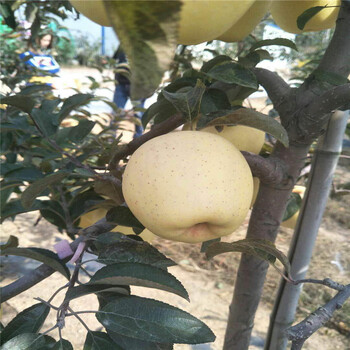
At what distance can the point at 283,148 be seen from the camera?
2.37 ft

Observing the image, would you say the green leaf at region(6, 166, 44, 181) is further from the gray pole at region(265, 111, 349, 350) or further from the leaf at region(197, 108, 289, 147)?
the gray pole at region(265, 111, 349, 350)

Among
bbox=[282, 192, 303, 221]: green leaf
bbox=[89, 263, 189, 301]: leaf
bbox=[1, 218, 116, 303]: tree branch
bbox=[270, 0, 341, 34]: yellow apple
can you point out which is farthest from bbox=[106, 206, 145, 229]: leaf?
bbox=[282, 192, 303, 221]: green leaf

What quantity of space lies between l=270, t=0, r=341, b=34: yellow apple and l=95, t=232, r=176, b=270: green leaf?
387mm

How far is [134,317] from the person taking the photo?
46 cm

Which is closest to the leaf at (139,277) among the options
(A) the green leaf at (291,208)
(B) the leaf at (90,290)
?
(B) the leaf at (90,290)

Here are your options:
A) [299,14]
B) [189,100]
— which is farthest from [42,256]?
[299,14]

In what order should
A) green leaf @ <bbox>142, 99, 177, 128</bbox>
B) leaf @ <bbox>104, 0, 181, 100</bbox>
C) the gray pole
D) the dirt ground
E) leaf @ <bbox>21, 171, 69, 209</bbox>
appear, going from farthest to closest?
the dirt ground, the gray pole, green leaf @ <bbox>142, 99, 177, 128</bbox>, leaf @ <bbox>21, 171, 69, 209</bbox>, leaf @ <bbox>104, 0, 181, 100</bbox>

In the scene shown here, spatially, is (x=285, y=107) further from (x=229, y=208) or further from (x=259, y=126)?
(x=229, y=208)

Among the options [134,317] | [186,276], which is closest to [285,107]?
[134,317]

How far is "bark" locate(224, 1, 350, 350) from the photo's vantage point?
2.08 ft

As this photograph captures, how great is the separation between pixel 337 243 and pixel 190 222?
→ 7.91ft

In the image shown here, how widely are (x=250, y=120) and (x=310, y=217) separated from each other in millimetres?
413

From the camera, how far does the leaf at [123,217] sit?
0.62 m

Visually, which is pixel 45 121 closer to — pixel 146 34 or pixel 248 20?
pixel 248 20
